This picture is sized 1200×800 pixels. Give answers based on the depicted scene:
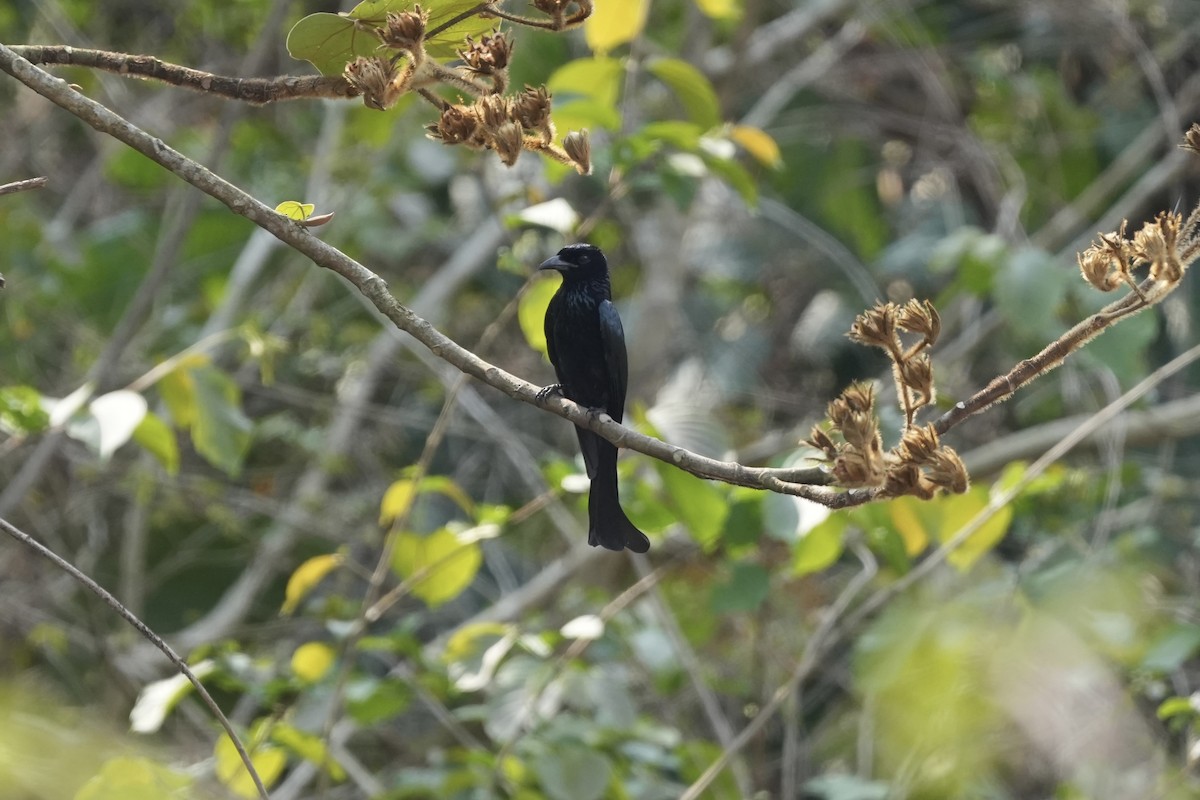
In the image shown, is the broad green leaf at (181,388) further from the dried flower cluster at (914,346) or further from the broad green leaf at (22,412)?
the dried flower cluster at (914,346)

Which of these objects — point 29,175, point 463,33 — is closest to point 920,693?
point 463,33

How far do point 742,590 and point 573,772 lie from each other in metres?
0.62

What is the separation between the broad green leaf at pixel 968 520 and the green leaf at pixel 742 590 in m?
0.46

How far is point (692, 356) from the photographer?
265 inches

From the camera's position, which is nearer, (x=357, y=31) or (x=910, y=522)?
(x=357, y=31)

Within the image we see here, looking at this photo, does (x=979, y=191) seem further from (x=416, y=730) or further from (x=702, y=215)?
(x=416, y=730)

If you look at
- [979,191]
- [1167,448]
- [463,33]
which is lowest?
[1167,448]

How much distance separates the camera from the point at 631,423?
3.42 m

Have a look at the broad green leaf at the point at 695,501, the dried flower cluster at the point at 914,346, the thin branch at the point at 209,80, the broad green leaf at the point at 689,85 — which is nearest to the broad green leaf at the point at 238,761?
the broad green leaf at the point at 695,501

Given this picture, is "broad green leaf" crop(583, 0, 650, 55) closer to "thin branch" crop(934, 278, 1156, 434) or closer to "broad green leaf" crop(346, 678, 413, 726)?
"broad green leaf" crop(346, 678, 413, 726)

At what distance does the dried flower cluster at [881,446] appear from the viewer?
1.51 metres

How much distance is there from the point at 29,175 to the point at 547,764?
525 cm

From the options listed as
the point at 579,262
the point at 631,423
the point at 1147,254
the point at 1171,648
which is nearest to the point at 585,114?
the point at 579,262

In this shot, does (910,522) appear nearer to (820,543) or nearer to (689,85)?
(820,543)
